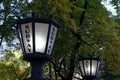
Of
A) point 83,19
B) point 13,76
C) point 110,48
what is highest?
point 83,19

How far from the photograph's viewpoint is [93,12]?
15281mm

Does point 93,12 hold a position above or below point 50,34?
above

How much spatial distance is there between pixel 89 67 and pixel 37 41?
A: 612 centimetres

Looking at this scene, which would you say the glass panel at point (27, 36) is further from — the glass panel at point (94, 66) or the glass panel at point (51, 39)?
the glass panel at point (94, 66)

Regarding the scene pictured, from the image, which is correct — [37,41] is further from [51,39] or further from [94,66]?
[94,66]

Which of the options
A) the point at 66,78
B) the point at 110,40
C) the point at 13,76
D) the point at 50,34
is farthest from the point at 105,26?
the point at 50,34

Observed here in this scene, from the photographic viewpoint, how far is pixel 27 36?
5809mm

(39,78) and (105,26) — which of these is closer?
(39,78)

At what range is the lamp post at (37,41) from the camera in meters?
5.71

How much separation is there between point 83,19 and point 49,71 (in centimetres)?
413

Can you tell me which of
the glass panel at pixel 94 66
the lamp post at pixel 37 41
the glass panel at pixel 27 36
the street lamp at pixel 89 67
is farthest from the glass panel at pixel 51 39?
the glass panel at pixel 94 66

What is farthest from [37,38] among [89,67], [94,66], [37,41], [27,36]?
[94,66]

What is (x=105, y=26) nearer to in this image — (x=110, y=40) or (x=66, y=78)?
(x=110, y=40)

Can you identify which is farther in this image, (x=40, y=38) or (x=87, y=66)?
(x=87, y=66)
